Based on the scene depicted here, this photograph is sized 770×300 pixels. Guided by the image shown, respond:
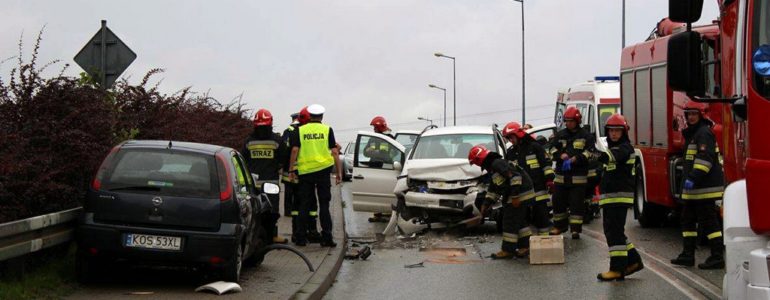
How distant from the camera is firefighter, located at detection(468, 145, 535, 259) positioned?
47.0 feet

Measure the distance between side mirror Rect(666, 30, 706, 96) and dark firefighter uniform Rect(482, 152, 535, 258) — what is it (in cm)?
686

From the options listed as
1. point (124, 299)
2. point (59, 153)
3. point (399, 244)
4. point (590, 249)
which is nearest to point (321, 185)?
point (399, 244)

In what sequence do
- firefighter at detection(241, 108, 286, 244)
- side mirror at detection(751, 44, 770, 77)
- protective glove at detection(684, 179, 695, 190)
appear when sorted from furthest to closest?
firefighter at detection(241, 108, 286, 244) → protective glove at detection(684, 179, 695, 190) → side mirror at detection(751, 44, 770, 77)

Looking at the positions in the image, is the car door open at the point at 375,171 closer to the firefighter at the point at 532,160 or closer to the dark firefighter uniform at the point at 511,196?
the firefighter at the point at 532,160

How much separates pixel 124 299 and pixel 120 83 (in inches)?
306

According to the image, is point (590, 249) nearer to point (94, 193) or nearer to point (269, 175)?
point (269, 175)

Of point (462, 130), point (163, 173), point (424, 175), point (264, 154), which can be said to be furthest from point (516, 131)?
point (163, 173)

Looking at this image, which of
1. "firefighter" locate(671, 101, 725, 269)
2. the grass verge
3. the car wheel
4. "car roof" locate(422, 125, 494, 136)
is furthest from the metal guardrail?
"car roof" locate(422, 125, 494, 136)

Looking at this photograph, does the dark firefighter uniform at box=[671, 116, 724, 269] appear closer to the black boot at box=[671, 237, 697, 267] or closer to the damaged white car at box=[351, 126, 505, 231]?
the black boot at box=[671, 237, 697, 267]

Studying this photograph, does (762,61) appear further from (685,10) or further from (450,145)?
(450,145)

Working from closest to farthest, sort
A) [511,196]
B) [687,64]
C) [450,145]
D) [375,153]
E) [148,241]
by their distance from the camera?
[687,64]
[148,241]
[511,196]
[450,145]
[375,153]

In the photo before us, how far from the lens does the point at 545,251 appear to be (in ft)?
45.5

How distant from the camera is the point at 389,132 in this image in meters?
21.9

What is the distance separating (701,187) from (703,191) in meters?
0.05
